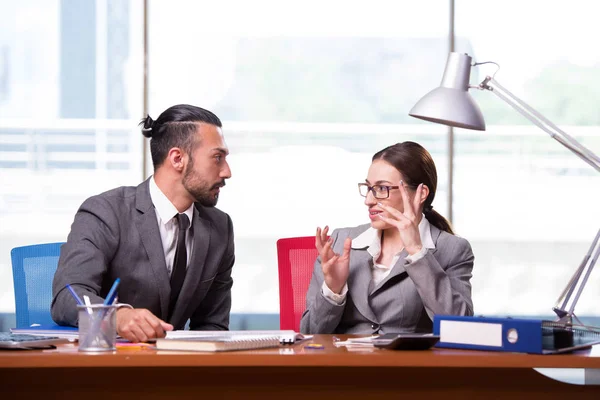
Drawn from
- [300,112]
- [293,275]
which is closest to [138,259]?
[293,275]

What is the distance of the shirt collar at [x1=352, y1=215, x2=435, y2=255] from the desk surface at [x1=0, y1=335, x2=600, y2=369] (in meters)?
1.02

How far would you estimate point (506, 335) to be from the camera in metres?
1.73

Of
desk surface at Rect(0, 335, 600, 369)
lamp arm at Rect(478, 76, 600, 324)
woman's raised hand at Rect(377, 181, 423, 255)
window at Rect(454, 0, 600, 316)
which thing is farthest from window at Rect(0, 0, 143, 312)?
desk surface at Rect(0, 335, 600, 369)

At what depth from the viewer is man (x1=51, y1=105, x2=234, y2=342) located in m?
2.62

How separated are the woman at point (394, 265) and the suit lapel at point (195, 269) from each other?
1.27ft

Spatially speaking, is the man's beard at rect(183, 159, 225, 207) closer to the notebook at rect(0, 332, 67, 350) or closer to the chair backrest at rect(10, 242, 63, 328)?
the chair backrest at rect(10, 242, 63, 328)

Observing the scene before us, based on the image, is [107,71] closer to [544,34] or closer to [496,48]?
[496,48]

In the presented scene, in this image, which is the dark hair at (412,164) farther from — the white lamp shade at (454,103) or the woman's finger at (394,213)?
the white lamp shade at (454,103)

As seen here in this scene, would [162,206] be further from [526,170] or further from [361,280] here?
[526,170]

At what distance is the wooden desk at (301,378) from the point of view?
1686mm

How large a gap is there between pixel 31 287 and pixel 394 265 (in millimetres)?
1282

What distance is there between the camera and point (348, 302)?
265 cm

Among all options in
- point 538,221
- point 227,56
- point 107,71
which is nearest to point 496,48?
point 538,221

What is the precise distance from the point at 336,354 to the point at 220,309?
1.26 metres
